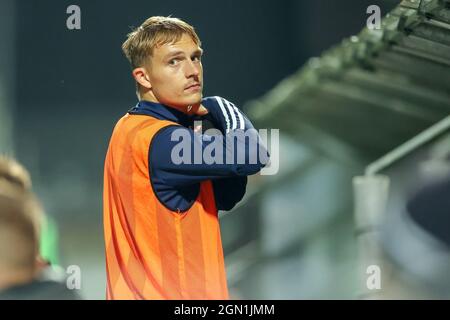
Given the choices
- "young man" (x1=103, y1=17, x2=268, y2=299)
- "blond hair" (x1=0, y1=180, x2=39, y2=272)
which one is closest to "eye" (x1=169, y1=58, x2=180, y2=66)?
"young man" (x1=103, y1=17, x2=268, y2=299)

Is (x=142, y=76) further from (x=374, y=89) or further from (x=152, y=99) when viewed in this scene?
(x=374, y=89)

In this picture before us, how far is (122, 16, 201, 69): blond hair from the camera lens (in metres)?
2.84

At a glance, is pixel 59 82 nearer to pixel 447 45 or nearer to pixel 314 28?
pixel 314 28

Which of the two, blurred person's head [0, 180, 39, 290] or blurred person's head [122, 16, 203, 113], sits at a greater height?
blurred person's head [122, 16, 203, 113]

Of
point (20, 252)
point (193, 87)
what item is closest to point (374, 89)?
point (193, 87)

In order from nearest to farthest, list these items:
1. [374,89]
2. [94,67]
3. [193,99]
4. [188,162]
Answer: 1. [188,162]
2. [193,99]
3. [94,67]
4. [374,89]

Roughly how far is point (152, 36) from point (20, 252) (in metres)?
0.57

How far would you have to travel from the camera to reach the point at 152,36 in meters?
2.84

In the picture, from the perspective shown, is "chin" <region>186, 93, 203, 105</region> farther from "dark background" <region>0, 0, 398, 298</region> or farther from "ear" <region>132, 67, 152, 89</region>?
"dark background" <region>0, 0, 398, 298</region>

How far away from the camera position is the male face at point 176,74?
282 centimetres

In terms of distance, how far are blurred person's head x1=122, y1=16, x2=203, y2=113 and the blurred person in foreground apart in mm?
385

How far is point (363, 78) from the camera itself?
4.23 metres

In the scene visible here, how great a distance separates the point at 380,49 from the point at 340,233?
1292 mm
